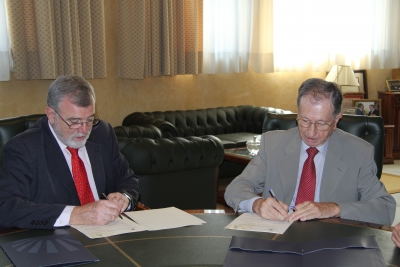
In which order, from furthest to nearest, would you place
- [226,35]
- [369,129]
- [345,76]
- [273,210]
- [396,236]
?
[345,76] < [226,35] < [369,129] < [273,210] < [396,236]

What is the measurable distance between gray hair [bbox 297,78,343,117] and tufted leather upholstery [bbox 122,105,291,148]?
3562 millimetres

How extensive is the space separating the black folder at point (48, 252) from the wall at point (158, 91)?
4015 mm

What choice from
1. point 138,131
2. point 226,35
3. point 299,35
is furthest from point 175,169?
point 299,35

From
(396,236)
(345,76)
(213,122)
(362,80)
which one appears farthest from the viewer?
(362,80)

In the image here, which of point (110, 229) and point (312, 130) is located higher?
point (312, 130)

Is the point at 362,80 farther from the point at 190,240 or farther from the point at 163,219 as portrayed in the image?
the point at 190,240

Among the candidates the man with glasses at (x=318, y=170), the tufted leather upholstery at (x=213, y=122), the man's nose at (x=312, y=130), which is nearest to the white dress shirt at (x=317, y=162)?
the man with glasses at (x=318, y=170)

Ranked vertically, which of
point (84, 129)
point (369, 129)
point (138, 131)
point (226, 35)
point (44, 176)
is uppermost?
point (226, 35)

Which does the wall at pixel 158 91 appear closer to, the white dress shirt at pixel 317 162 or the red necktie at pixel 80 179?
the red necktie at pixel 80 179

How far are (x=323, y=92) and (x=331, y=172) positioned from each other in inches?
15.6

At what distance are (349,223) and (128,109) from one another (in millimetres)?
4854

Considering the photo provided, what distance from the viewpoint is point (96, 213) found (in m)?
2.21

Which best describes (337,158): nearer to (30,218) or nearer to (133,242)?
(133,242)

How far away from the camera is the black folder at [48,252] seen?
1752mm
